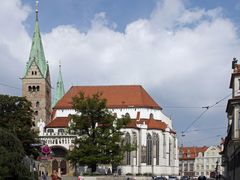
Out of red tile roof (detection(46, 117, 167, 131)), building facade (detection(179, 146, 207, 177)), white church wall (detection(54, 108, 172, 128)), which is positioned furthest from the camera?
building facade (detection(179, 146, 207, 177))

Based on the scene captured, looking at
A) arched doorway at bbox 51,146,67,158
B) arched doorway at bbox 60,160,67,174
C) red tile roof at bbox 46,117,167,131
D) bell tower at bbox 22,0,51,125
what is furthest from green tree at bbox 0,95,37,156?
bell tower at bbox 22,0,51,125

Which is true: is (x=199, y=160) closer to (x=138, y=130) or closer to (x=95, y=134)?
(x=138, y=130)

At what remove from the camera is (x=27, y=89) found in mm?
119938

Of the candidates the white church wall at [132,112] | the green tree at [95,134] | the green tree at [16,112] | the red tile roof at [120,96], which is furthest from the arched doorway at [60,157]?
the green tree at [95,134]

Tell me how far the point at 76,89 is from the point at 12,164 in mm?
85241

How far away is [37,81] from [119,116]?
21861 millimetres

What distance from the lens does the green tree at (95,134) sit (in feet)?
193

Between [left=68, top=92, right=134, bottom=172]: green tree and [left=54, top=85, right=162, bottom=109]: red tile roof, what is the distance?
168 ft

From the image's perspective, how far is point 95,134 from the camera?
59.9 m

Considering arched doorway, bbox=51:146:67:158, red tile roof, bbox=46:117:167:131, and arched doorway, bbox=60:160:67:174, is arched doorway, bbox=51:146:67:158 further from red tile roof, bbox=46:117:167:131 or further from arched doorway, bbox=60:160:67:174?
red tile roof, bbox=46:117:167:131

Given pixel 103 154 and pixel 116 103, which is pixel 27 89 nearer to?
pixel 116 103

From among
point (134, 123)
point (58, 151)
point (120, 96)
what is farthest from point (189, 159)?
point (58, 151)

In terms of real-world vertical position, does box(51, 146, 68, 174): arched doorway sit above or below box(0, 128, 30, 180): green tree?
below

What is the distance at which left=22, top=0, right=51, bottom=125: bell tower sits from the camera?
392 ft
